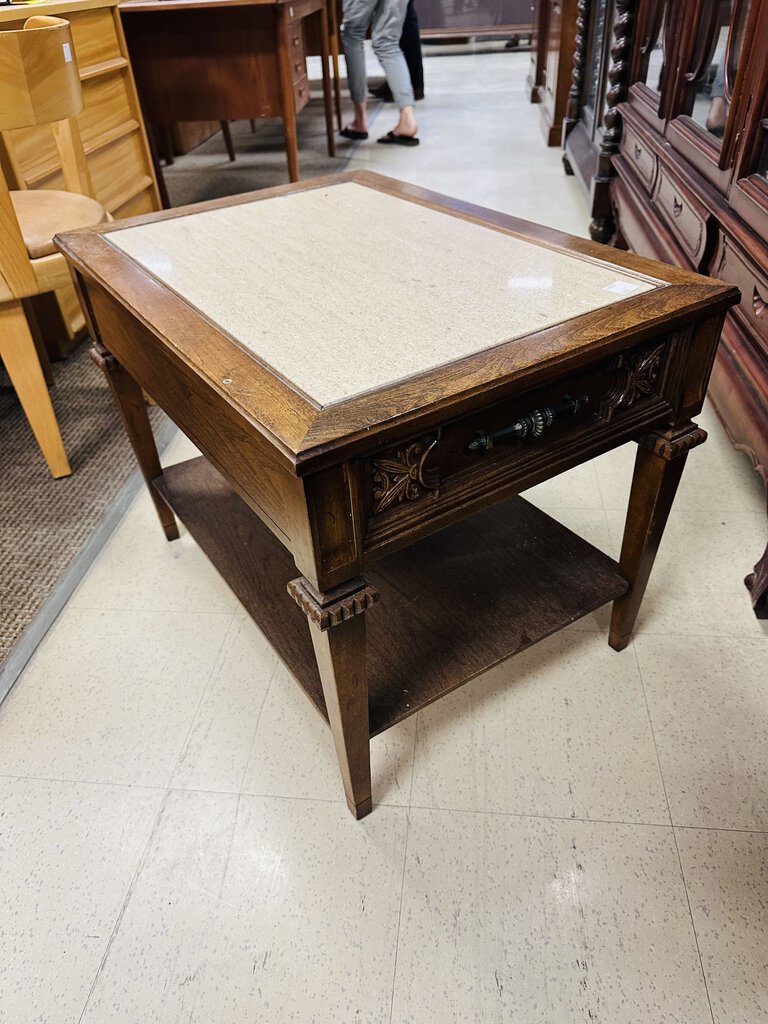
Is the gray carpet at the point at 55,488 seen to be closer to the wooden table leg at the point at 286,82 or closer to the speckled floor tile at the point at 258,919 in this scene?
the speckled floor tile at the point at 258,919

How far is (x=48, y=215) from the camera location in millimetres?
1499

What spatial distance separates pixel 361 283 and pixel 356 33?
3676 mm

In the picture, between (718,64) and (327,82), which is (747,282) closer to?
(718,64)

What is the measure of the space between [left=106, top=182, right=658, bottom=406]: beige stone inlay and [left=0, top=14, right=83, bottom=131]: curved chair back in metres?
0.39

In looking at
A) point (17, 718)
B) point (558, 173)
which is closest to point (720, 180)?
point (17, 718)

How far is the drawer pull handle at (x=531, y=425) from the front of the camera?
0.71 metres

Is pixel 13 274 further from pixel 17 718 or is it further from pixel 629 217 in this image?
pixel 629 217

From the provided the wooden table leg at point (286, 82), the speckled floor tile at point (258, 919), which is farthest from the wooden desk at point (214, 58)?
the speckled floor tile at point (258, 919)

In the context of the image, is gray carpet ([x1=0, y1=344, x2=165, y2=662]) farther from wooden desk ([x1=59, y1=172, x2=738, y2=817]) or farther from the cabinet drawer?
the cabinet drawer

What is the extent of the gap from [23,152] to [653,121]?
61.9 inches

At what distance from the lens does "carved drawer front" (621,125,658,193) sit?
1869 mm

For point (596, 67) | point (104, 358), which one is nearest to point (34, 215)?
point (104, 358)

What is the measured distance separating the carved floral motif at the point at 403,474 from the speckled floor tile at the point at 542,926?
0.49m

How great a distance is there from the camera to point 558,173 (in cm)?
335
